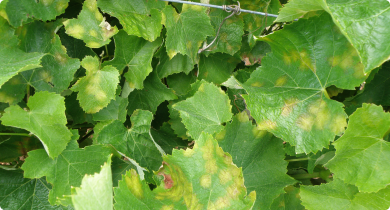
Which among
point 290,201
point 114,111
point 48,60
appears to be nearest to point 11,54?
point 48,60

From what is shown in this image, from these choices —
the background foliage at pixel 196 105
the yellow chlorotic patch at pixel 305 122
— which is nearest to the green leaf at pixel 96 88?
the background foliage at pixel 196 105

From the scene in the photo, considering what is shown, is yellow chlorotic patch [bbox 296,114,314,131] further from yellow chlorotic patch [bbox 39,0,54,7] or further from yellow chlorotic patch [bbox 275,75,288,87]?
yellow chlorotic patch [bbox 39,0,54,7]

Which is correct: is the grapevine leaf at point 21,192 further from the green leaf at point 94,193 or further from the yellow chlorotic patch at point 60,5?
the yellow chlorotic patch at point 60,5

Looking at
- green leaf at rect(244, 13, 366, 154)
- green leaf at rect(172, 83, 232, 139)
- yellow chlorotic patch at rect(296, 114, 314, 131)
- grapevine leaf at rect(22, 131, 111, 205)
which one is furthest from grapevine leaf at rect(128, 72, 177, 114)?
yellow chlorotic patch at rect(296, 114, 314, 131)

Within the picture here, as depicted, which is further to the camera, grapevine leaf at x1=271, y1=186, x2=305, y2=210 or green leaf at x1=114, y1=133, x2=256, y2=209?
grapevine leaf at x1=271, y1=186, x2=305, y2=210

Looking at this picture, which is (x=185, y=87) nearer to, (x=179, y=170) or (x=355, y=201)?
(x=179, y=170)
